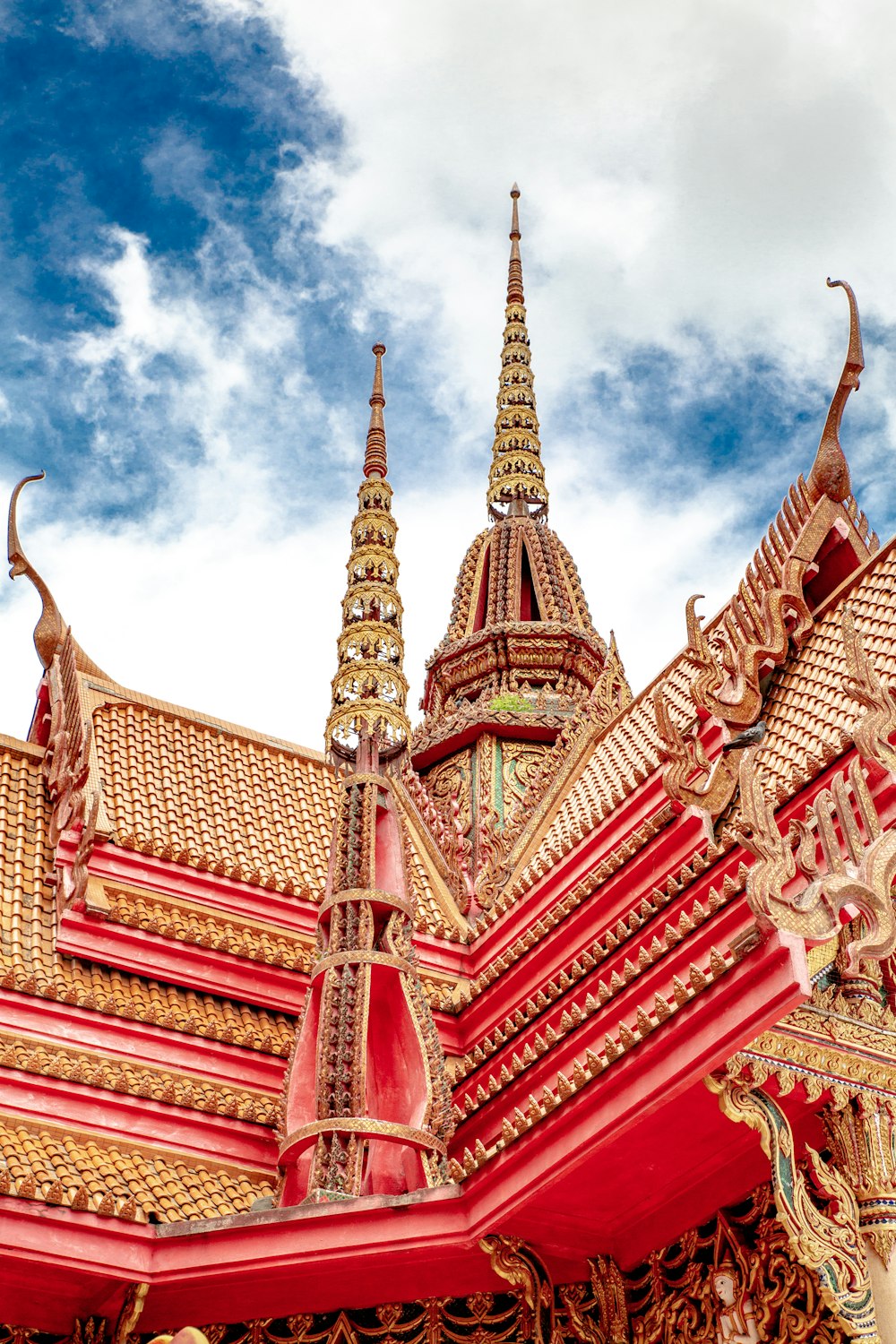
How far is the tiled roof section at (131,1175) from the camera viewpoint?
22.1 feet

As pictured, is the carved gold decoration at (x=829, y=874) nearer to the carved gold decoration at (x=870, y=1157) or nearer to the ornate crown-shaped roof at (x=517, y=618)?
the carved gold decoration at (x=870, y=1157)

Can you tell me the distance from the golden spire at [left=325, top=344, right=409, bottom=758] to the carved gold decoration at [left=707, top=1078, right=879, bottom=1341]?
8.12 meters

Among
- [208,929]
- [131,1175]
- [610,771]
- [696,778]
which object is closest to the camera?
[131,1175]

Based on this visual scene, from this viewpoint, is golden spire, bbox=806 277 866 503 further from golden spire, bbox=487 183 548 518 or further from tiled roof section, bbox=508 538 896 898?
golden spire, bbox=487 183 548 518

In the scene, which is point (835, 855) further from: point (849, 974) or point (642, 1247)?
point (642, 1247)

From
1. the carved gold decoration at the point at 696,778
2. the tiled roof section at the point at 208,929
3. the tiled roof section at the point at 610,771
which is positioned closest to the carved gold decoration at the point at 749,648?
the carved gold decoration at the point at 696,778

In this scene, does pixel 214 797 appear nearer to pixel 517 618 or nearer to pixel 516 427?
pixel 517 618

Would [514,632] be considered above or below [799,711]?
above

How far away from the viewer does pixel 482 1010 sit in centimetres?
930

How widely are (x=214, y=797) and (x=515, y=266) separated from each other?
12.6 m

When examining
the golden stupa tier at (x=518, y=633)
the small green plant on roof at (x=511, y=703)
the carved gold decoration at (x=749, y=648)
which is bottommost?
the carved gold decoration at (x=749, y=648)

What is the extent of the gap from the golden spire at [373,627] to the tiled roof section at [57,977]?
384 centimetres

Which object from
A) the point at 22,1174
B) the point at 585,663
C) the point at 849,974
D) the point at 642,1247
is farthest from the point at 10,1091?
the point at 585,663

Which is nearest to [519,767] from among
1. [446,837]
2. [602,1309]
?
[446,837]
